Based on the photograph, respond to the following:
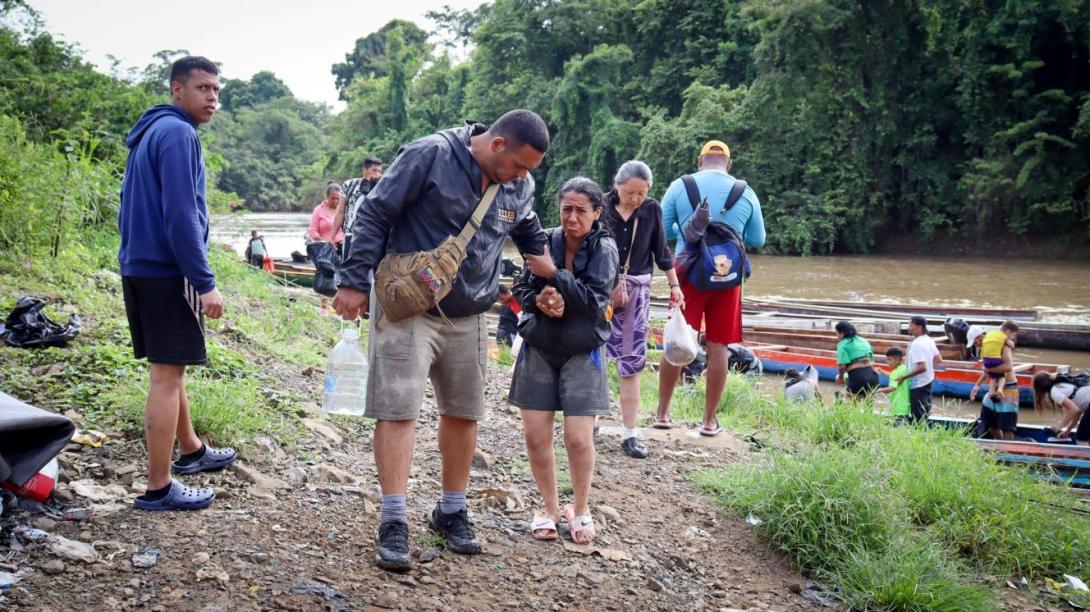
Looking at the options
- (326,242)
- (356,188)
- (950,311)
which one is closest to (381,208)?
(356,188)

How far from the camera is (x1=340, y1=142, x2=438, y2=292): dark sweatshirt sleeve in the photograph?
317 cm

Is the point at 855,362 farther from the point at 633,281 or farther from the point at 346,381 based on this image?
the point at 346,381

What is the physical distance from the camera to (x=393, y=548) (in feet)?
10.5

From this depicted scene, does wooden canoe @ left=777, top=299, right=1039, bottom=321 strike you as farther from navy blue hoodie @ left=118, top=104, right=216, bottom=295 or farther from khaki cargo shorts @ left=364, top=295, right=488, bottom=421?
navy blue hoodie @ left=118, top=104, right=216, bottom=295

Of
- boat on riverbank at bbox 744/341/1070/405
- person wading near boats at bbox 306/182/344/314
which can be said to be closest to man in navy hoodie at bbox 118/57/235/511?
person wading near boats at bbox 306/182/344/314

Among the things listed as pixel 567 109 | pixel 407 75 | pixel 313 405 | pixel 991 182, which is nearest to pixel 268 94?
pixel 407 75

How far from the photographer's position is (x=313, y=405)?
5.25m

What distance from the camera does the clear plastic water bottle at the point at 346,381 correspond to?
14.5 feet

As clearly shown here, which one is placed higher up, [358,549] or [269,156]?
[269,156]

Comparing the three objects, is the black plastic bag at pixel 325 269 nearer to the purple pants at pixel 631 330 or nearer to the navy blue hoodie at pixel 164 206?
the purple pants at pixel 631 330

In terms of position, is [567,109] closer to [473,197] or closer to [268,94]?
[473,197]

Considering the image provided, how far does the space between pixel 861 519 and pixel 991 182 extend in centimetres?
2632

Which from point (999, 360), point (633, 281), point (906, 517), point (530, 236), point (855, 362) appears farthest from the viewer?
point (855, 362)

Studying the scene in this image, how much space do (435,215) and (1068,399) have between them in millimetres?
8665
